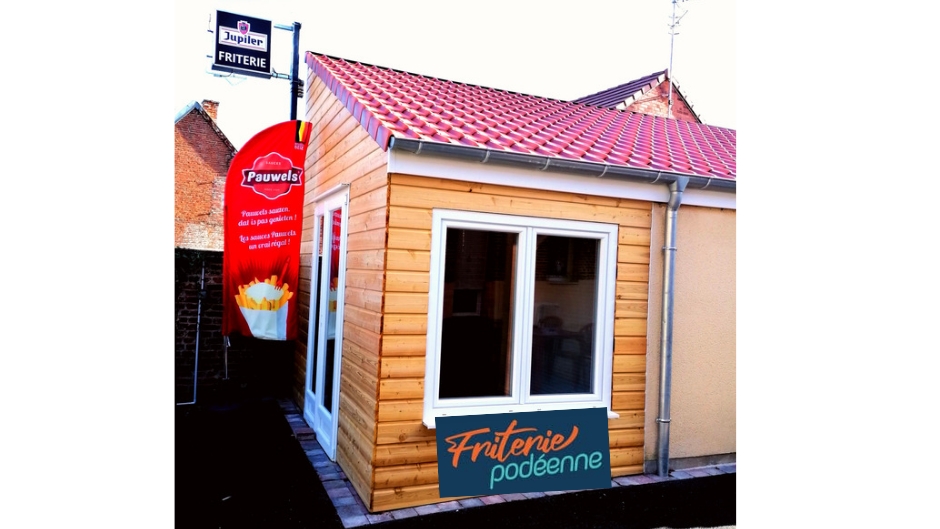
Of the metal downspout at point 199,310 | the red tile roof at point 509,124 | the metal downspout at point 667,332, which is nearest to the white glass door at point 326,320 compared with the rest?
the red tile roof at point 509,124

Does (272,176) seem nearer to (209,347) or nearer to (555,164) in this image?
(209,347)

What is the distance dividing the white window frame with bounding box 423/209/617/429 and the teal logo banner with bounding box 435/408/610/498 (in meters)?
0.11

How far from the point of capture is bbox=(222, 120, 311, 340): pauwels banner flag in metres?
6.33

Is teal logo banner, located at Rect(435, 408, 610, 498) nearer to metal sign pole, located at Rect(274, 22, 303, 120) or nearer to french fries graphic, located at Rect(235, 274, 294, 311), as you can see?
french fries graphic, located at Rect(235, 274, 294, 311)

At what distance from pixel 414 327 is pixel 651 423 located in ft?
8.06

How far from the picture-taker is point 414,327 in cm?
428

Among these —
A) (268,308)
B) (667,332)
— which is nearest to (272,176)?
(268,308)

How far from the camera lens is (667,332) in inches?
205

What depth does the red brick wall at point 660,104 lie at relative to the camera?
53.7 ft

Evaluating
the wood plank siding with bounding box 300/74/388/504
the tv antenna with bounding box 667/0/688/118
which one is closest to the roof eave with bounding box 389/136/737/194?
the wood plank siding with bounding box 300/74/388/504
